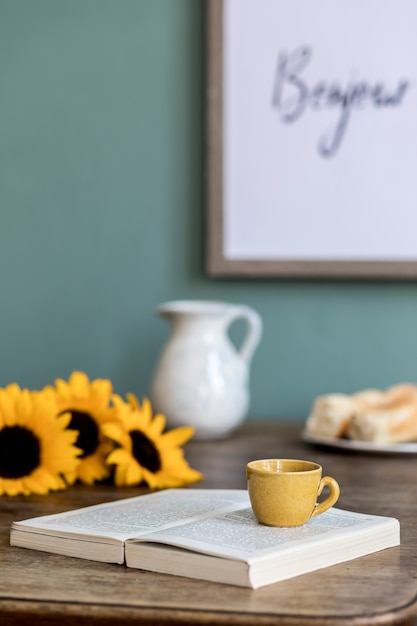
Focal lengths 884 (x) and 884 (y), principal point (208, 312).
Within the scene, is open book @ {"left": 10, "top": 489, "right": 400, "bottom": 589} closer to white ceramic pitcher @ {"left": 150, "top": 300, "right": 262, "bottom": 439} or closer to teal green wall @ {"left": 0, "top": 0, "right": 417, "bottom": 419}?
white ceramic pitcher @ {"left": 150, "top": 300, "right": 262, "bottom": 439}

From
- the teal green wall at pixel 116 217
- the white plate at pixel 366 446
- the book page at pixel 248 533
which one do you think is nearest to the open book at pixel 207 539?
the book page at pixel 248 533

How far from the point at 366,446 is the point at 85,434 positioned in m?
0.45

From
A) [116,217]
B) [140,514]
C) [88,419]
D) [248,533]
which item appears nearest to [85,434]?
[88,419]

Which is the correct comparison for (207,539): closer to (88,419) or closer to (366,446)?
(88,419)

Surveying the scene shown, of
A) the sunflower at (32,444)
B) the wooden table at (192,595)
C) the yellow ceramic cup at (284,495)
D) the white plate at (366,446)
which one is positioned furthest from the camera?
the white plate at (366,446)

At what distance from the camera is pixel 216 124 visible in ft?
5.54

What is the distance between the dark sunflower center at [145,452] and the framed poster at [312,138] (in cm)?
61

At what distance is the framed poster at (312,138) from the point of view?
5.36 feet

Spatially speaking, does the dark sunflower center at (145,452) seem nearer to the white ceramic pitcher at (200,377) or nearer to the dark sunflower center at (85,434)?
the dark sunflower center at (85,434)

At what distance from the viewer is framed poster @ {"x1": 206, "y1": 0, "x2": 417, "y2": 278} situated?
163cm

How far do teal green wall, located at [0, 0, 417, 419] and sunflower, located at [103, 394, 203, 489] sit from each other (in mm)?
601

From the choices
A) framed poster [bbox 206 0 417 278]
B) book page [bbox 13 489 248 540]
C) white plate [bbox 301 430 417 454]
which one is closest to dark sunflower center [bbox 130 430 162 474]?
book page [bbox 13 489 248 540]

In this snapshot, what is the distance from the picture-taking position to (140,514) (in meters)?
0.90

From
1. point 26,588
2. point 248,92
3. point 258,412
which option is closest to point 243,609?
point 26,588
